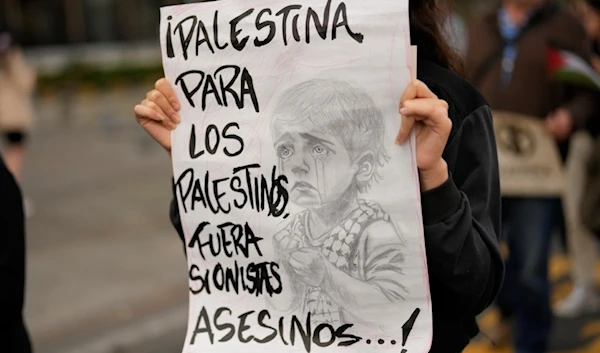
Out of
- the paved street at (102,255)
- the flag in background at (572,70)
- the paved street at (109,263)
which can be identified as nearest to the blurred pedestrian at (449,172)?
the flag in background at (572,70)

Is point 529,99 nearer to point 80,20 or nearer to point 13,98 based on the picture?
point 13,98

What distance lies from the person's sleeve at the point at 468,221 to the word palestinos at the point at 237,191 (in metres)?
0.34

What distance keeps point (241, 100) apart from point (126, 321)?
414 centimetres

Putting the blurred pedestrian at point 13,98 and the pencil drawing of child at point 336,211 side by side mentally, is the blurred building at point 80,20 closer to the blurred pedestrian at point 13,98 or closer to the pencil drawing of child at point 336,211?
the blurred pedestrian at point 13,98

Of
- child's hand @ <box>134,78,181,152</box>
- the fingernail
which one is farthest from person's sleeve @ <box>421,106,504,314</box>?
child's hand @ <box>134,78,181,152</box>

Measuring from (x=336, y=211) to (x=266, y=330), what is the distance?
33 centimetres

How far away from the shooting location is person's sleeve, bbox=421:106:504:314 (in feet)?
6.19

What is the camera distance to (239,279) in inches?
82.9

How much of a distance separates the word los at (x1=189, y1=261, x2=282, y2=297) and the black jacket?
14.2 inches

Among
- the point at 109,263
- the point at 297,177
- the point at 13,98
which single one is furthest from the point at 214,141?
the point at 13,98

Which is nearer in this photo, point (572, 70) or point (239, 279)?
point (239, 279)

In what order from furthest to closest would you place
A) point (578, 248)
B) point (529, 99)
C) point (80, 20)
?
1. point (80, 20)
2. point (578, 248)
3. point (529, 99)

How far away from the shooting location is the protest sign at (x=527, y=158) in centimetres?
447

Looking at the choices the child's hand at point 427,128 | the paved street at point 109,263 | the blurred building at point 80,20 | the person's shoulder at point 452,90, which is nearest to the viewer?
the child's hand at point 427,128
